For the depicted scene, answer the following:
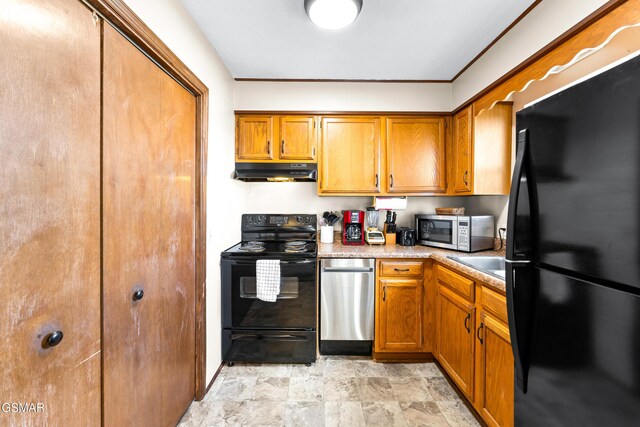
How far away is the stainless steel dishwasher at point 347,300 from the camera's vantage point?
2.25 meters

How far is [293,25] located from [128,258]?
1.67m

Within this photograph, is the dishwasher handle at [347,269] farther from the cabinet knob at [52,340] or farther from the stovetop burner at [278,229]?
the cabinet knob at [52,340]

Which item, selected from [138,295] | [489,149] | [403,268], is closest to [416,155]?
[489,149]

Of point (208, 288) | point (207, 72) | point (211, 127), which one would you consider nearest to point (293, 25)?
point (207, 72)

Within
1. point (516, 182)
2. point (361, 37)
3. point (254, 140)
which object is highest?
point (361, 37)

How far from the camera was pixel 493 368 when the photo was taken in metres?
1.46

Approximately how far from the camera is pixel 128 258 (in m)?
1.15

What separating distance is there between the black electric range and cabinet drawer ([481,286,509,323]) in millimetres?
1194

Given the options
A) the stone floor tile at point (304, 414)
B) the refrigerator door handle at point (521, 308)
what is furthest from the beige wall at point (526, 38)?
the stone floor tile at point (304, 414)

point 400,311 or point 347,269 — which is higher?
point 347,269

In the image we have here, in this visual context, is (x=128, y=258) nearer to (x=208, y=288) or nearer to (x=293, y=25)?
(x=208, y=288)

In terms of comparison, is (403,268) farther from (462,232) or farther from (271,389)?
(271,389)

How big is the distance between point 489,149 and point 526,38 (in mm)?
803

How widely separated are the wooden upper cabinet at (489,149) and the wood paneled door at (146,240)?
2.15 metres
